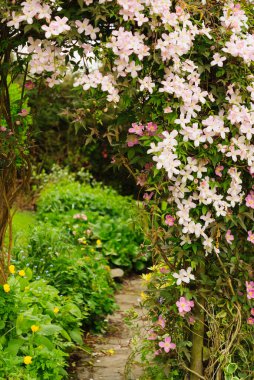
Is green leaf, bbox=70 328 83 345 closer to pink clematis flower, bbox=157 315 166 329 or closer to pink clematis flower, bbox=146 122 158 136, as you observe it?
pink clematis flower, bbox=157 315 166 329

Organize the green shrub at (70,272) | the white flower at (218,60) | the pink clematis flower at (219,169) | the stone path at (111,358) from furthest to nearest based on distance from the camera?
the green shrub at (70,272) < the stone path at (111,358) < the pink clematis flower at (219,169) < the white flower at (218,60)

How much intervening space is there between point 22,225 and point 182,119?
5.39 metres

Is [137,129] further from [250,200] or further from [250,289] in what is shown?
[250,289]

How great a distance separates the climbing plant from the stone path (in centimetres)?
65

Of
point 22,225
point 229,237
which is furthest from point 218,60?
point 22,225

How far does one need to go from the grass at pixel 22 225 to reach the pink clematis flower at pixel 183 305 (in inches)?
101

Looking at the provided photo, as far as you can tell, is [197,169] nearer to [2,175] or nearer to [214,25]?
[214,25]

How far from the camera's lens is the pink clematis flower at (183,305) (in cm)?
327

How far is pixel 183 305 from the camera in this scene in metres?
3.28

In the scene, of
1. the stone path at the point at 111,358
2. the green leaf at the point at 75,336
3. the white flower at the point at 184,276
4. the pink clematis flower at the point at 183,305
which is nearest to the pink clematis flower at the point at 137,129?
the white flower at the point at 184,276

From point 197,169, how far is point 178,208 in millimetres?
215

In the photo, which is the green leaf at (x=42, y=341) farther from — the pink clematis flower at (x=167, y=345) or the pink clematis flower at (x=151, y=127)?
the pink clematis flower at (x=151, y=127)

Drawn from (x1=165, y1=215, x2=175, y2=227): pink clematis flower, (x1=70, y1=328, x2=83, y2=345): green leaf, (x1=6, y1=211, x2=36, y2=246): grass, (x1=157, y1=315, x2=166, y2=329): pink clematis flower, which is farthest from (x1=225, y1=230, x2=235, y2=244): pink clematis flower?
(x1=6, y1=211, x2=36, y2=246): grass

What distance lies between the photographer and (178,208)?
10.5ft
